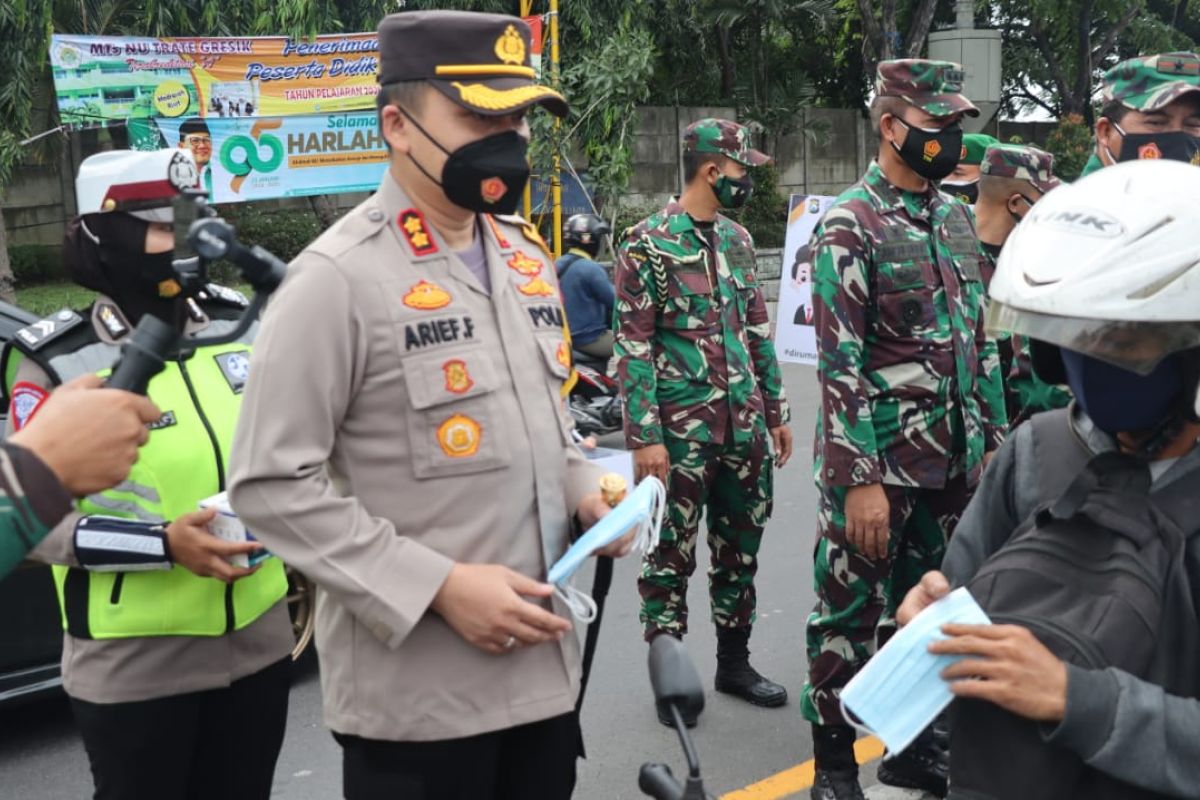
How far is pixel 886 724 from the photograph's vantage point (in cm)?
177

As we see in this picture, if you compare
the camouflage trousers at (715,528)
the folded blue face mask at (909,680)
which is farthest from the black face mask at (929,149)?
the folded blue face mask at (909,680)

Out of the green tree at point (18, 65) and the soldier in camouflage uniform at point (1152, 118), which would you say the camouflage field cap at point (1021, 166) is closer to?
the soldier in camouflage uniform at point (1152, 118)

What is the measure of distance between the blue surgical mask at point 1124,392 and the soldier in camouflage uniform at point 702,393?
298cm

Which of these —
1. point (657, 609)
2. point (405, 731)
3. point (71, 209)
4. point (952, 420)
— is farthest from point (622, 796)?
point (71, 209)

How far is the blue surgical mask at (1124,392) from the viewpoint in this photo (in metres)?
1.73

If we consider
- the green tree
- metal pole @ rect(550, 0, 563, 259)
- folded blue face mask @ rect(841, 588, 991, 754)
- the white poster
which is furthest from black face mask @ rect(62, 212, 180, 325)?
metal pole @ rect(550, 0, 563, 259)

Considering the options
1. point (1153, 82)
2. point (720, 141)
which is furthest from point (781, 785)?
point (1153, 82)

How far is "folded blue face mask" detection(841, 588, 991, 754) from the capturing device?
5.57 ft

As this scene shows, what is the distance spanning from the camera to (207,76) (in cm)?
1341

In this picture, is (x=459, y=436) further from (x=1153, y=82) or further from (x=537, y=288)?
(x=1153, y=82)

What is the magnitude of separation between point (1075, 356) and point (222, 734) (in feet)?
6.18

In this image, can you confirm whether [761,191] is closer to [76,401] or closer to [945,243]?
[945,243]

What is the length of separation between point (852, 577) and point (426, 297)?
6.71ft

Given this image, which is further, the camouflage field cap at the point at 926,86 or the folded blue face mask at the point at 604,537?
the camouflage field cap at the point at 926,86
